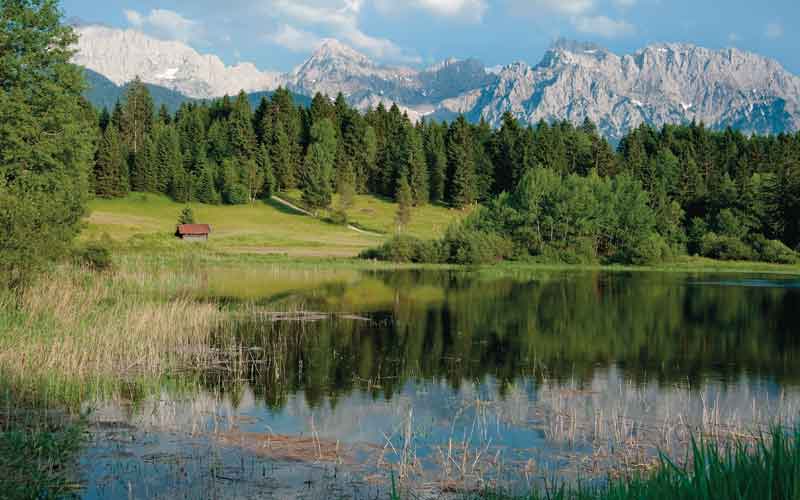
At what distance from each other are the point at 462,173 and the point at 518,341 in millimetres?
95835

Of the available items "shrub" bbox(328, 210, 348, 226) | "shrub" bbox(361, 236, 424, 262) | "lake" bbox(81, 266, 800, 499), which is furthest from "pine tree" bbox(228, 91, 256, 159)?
"lake" bbox(81, 266, 800, 499)

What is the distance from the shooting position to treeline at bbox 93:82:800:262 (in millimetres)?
88938

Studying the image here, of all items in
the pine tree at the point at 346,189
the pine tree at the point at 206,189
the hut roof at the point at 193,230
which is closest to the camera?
the hut roof at the point at 193,230

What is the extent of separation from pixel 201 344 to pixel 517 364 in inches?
401

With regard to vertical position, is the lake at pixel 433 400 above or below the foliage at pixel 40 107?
below

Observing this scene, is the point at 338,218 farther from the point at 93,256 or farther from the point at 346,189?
the point at 93,256

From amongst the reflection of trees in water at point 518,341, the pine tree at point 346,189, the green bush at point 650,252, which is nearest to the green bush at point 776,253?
the green bush at point 650,252

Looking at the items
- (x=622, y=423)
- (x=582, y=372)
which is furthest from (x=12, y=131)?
(x=622, y=423)

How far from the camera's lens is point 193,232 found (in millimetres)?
88812

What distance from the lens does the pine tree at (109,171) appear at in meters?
110

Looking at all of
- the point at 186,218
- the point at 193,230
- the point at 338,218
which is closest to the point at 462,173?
the point at 338,218

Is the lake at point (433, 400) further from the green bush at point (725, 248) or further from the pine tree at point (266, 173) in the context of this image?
the pine tree at point (266, 173)

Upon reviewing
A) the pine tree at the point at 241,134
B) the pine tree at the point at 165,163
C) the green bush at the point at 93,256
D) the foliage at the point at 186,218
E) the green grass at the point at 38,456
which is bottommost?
the green grass at the point at 38,456

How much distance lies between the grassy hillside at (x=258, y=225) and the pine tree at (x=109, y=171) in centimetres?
193
